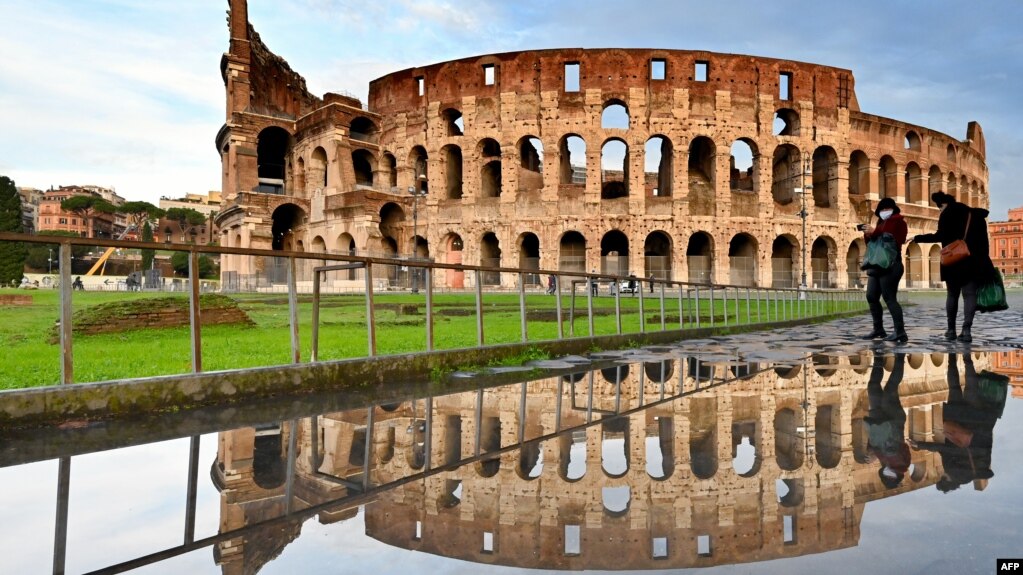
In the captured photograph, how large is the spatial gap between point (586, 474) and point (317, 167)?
40.4 metres

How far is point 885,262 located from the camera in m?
7.55

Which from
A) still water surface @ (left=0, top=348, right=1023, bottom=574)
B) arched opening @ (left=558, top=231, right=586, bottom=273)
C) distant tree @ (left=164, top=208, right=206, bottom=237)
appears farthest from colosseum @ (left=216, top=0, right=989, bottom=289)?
distant tree @ (left=164, top=208, right=206, bottom=237)

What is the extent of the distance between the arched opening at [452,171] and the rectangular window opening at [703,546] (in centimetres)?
3657

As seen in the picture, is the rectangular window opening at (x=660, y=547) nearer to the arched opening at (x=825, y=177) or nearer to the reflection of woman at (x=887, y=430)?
the reflection of woman at (x=887, y=430)

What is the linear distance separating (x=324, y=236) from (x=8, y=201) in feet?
98.0

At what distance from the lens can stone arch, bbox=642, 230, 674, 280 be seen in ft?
119

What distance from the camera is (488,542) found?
2.05 meters

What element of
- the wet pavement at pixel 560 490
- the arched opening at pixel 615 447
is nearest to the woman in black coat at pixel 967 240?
the wet pavement at pixel 560 490

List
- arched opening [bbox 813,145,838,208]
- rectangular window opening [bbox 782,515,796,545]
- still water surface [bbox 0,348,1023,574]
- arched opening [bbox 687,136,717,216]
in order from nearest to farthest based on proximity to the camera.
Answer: still water surface [bbox 0,348,1023,574]
rectangular window opening [bbox 782,515,796,545]
arched opening [bbox 687,136,717,216]
arched opening [bbox 813,145,838,208]

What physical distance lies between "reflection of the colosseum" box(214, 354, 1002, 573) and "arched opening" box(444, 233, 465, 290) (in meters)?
32.7

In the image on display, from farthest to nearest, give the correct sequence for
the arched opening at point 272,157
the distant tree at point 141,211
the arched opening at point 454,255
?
the distant tree at point 141,211 → the arched opening at point 272,157 → the arched opening at point 454,255

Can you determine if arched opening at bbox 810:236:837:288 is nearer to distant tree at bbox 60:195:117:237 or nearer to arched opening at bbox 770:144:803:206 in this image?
arched opening at bbox 770:144:803:206

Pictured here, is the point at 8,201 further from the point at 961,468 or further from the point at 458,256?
the point at 961,468

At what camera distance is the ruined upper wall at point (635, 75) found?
115 ft
